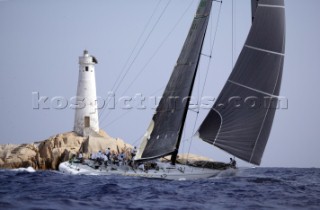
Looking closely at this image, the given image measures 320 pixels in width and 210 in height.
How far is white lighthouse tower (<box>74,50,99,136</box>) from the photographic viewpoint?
49.3 meters

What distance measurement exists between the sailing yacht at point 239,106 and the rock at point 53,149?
56.5 feet

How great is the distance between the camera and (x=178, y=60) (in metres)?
29.4

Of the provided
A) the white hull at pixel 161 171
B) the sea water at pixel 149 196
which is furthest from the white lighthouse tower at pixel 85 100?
the sea water at pixel 149 196

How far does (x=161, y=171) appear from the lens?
91.7 feet

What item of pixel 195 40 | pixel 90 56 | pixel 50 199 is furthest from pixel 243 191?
pixel 90 56

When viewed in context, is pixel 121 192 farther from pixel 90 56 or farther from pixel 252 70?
pixel 90 56

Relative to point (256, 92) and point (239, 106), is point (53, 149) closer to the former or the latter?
point (239, 106)

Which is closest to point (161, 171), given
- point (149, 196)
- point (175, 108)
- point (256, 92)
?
point (175, 108)

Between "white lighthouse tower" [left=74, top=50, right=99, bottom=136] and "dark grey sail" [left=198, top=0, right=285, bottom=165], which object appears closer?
"dark grey sail" [left=198, top=0, right=285, bottom=165]

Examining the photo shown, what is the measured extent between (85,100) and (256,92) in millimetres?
24989

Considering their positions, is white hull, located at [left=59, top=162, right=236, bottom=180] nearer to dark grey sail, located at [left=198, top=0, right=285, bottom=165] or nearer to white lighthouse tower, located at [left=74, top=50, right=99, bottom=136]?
dark grey sail, located at [left=198, top=0, right=285, bottom=165]

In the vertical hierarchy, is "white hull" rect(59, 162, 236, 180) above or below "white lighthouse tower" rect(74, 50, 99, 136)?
below

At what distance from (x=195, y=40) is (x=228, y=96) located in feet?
12.1

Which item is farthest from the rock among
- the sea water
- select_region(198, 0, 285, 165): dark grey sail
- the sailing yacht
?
the sea water
